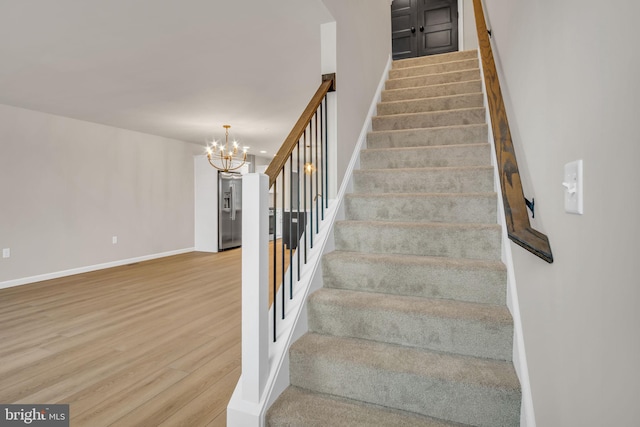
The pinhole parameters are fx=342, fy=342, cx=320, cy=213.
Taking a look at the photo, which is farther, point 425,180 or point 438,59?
point 438,59

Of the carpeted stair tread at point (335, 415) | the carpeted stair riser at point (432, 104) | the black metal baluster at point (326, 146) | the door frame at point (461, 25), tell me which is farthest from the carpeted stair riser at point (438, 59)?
the carpeted stair tread at point (335, 415)

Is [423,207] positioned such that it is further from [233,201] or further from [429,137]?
[233,201]

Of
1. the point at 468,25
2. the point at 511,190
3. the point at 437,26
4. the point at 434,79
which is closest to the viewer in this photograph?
the point at 511,190

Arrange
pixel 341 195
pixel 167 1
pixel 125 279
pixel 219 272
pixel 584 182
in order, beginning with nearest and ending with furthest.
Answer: pixel 584 182 < pixel 167 1 < pixel 341 195 < pixel 125 279 < pixel 219 272

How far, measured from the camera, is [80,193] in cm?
529

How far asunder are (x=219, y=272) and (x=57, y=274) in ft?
7.54

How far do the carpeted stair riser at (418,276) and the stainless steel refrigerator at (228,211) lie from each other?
233 inches

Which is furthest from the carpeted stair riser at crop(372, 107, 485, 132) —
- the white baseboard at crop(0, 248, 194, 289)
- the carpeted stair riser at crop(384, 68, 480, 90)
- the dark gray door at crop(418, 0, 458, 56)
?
the white baseboard at crop(0, 248, 194, 289)

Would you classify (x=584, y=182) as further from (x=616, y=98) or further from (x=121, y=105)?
(x=121, y=105)

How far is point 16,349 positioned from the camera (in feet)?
8.57

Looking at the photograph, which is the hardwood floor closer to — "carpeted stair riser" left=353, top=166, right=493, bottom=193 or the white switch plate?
"carpeted stair riser" left=353, top=166, right=493, bottom=193

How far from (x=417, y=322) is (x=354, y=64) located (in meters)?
2.13

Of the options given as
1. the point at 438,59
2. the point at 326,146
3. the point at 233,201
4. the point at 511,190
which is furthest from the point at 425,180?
the point at 233,201

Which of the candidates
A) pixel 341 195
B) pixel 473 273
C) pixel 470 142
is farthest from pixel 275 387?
pixel 470 142
